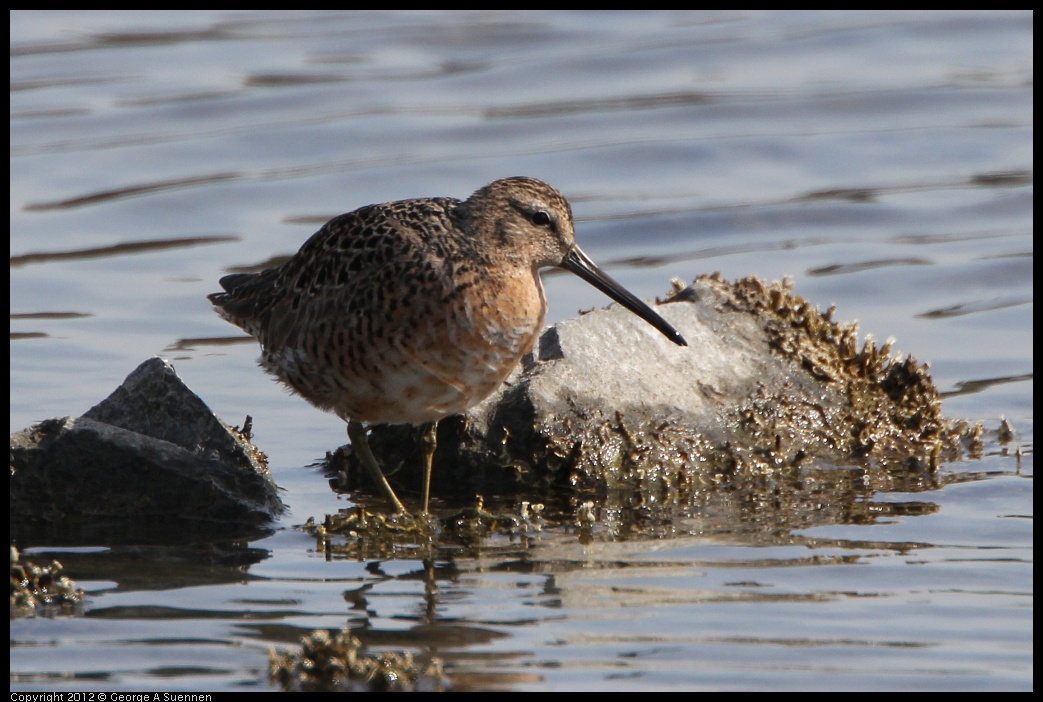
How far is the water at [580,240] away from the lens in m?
4.17

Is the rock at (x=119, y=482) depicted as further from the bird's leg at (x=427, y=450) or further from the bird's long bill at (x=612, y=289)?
the bird's long bill at (x=612, y=289)

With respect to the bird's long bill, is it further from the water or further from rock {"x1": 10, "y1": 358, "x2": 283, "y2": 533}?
rock {"x1": 10, "y1": 358, "x2": 283, "y2": 533}

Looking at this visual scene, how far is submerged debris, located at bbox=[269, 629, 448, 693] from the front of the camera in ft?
12.4

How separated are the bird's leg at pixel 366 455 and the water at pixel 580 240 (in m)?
0.22

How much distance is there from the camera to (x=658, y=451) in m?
5.73

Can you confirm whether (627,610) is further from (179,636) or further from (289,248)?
(289,248)

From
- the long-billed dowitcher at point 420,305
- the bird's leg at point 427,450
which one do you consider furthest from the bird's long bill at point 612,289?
the bird's leg at point 427,450

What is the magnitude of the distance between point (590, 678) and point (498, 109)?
8397mm

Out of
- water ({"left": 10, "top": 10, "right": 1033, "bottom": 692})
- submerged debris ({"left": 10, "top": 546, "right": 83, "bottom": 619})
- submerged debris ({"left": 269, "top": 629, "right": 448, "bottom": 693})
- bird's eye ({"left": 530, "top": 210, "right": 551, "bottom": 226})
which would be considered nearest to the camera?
submerged debris ({"left": 269, "top": 629, "right": 448, "bottom": 693})

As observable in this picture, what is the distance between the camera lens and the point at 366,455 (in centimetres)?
562

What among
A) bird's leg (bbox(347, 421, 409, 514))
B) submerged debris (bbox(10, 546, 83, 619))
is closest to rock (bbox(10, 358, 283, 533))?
bird's leg (bbox(347, 421, 409, 514))

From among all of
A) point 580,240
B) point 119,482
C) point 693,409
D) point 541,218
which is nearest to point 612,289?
point 541,218

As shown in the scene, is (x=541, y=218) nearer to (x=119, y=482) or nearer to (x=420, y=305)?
(x=420, y=305)
